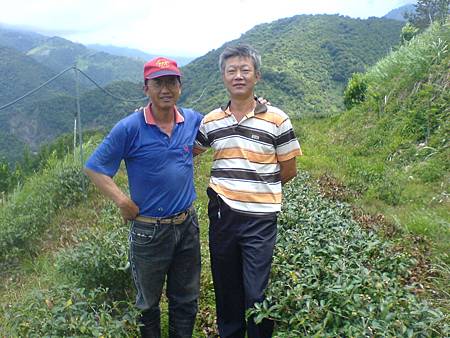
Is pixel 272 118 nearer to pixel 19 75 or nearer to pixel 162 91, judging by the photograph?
pixel 162 91

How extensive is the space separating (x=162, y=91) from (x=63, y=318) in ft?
4.69

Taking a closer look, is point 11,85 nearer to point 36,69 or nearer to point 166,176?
point 36,69

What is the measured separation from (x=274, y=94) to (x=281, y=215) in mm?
32807

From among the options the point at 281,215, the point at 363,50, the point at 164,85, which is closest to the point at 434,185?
the point at 281,215

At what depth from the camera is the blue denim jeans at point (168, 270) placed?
2783 mm

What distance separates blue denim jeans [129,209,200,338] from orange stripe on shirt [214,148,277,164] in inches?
18.0

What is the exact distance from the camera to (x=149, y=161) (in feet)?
8.82

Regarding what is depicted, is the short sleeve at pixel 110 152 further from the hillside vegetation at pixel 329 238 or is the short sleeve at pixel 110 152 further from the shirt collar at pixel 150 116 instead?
the hillside vegetation at pixel 329 238

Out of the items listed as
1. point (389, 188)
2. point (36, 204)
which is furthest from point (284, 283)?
point (36, 204)

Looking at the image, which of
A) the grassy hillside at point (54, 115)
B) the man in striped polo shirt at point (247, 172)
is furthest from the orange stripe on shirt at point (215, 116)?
the grassy hillside at point (54, 115)

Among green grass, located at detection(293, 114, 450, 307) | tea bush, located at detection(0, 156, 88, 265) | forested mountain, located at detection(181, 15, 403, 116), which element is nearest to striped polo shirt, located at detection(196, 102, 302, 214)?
green grass, located at detection(293, 114, 450, 307)

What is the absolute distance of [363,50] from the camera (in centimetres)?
5341

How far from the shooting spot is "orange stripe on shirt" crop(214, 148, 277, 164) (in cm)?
275

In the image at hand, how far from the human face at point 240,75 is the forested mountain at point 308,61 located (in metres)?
28.8
